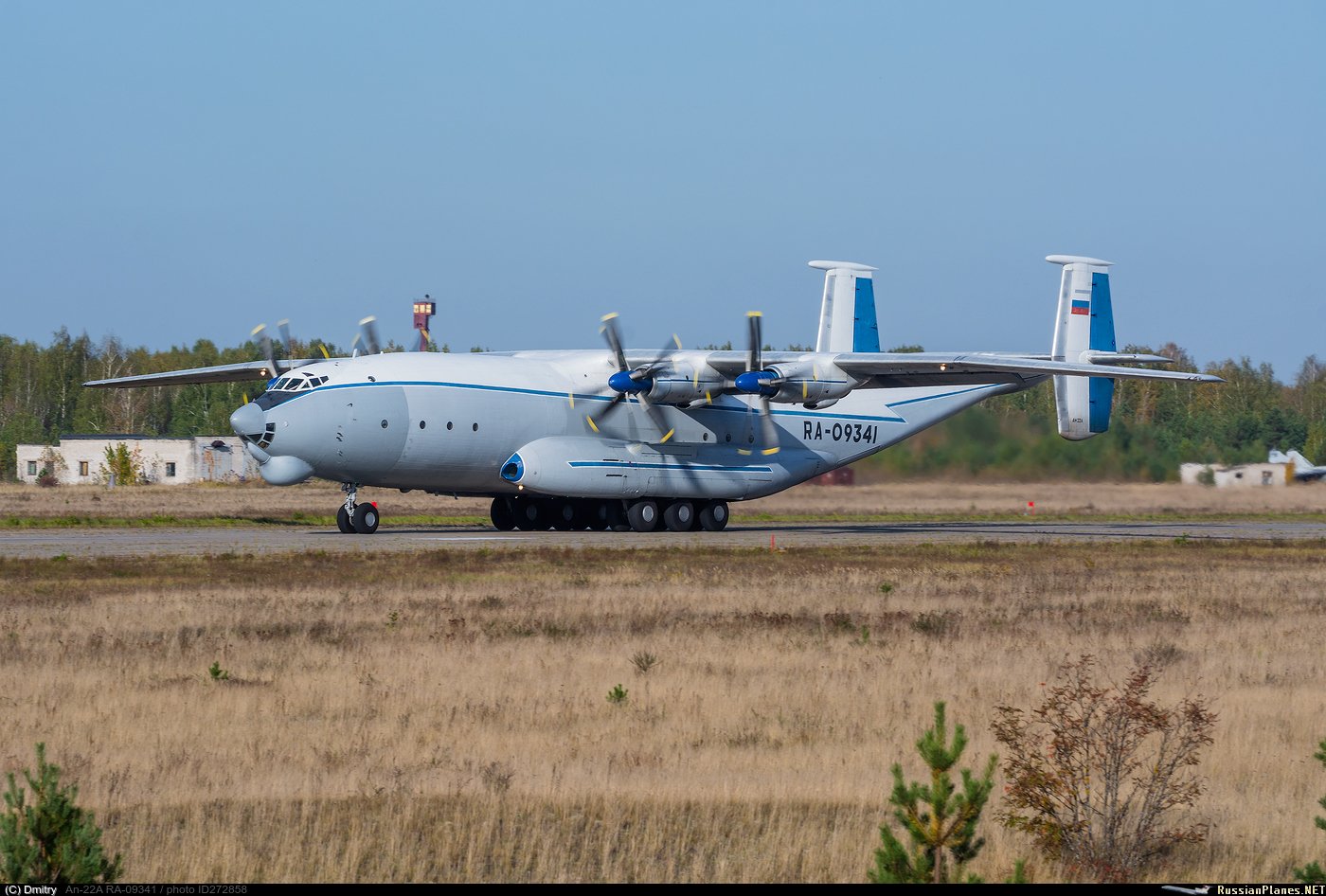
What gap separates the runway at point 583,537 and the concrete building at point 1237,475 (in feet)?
4.95

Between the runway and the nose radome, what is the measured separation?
229 cm

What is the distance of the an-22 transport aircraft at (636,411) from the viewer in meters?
31.6

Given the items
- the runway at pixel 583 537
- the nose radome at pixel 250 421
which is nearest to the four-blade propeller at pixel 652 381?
the runway at pixel 583 537

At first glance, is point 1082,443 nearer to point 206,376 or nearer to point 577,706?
point 206,376

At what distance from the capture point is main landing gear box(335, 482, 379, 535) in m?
33.3

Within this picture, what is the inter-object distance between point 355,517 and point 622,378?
701 cm

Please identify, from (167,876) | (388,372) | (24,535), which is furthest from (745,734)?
(24,535)

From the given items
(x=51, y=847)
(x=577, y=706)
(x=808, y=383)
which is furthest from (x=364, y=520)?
(x=51, y=847)

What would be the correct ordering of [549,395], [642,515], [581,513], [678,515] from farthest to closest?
[581,513] < [678,515] < [642,515] < [549,395]

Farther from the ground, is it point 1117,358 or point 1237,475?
point 1117,358

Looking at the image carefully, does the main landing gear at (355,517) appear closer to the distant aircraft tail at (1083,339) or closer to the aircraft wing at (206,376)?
the aircraft wing at (206,376)

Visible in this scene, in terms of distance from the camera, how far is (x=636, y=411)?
1426 inches

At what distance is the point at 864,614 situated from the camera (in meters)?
18.8

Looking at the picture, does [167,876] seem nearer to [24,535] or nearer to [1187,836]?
[1187,836]
